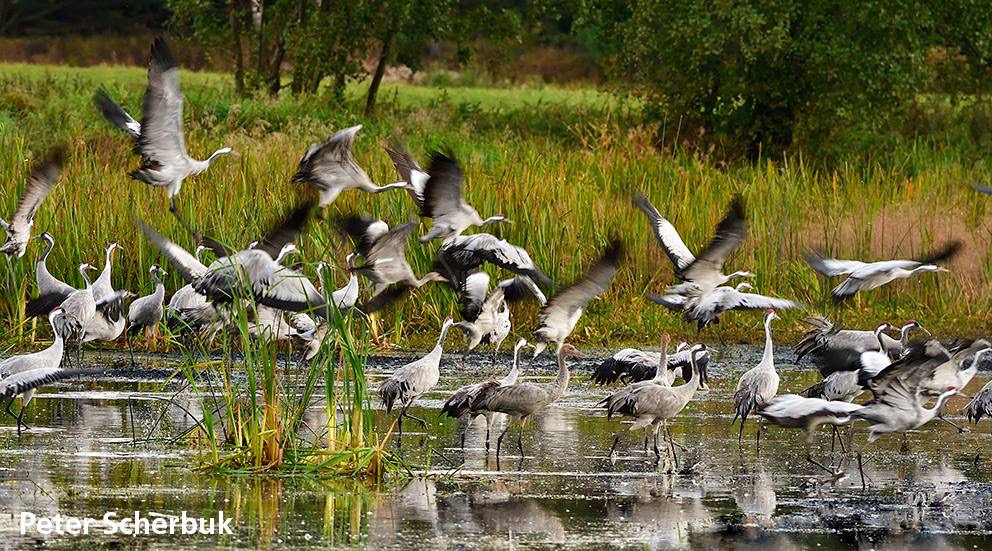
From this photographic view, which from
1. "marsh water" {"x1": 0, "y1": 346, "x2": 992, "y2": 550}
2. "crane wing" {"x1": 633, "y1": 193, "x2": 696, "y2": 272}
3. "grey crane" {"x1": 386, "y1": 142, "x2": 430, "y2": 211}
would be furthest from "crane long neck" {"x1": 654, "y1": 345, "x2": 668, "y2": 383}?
"grey crane" {"x1": 386, "y1": 142, "x2": 430, "y2": 211}

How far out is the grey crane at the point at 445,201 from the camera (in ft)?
42.9

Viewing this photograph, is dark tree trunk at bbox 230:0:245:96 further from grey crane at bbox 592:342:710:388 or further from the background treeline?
grey crane at bbox 592:342:710:388

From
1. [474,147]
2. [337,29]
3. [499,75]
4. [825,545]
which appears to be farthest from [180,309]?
[499,75]

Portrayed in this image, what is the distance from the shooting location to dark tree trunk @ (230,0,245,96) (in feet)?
105

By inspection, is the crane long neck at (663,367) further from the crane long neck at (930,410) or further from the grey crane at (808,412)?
the crane long neck at (930,410)

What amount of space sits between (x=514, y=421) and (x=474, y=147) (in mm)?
15747

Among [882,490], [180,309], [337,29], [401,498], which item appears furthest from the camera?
[337,29]

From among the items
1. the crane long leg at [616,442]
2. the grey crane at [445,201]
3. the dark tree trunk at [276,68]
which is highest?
the dark tree trunk at [276,68]

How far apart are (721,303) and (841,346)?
5.74 feet

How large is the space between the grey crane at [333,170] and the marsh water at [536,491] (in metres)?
2.42

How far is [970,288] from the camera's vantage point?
55.7ft

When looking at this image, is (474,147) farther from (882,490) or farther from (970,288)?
(882,490)

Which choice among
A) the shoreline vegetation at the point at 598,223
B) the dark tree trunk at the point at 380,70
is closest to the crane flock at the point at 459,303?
the shoreline vegetation at the point at 598,223

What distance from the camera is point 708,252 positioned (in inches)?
544
